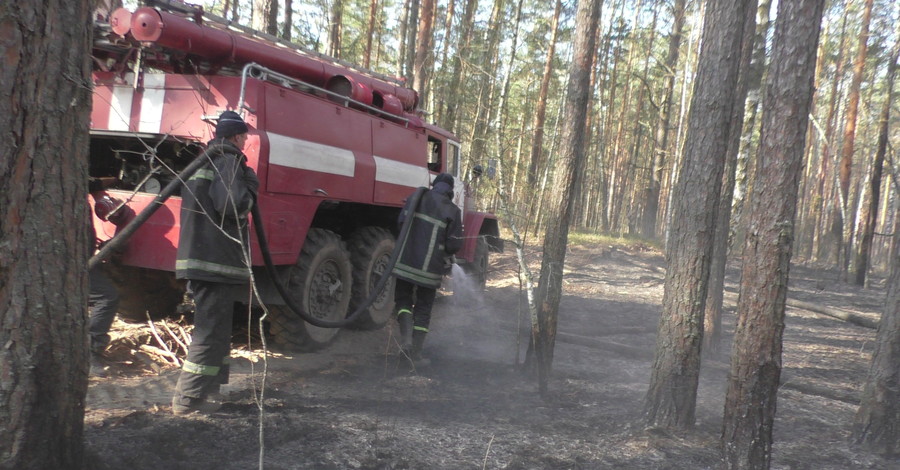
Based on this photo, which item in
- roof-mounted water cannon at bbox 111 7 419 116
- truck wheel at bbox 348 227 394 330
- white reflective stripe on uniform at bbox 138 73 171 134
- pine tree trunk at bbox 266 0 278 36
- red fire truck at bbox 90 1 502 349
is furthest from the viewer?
pine tree trunk at bbox 266 0 278 36

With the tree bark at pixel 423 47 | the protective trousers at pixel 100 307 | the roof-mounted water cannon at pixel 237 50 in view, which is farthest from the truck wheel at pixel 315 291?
the tree bark at pixel 423 47

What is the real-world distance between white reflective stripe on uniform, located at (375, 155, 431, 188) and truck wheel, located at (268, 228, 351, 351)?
90 centimetres

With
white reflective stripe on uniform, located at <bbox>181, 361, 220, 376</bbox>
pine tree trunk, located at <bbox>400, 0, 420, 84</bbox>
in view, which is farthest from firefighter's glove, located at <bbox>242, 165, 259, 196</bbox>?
pine tree trunk, located at <bbox>400, 0, 420, 84</bbox>

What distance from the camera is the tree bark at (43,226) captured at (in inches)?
93.2

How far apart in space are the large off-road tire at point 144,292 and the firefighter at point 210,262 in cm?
162

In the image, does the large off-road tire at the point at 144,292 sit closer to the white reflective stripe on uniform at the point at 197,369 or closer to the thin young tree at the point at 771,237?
the white reflective stripe on uniform at the point at 197,369

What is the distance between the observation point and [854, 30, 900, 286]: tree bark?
46.7 ft

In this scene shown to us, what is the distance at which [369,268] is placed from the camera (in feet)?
22.0

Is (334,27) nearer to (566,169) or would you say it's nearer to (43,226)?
(566,169)

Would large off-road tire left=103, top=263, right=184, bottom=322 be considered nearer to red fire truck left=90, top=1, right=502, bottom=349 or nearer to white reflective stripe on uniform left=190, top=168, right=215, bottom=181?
red fire truck left=90, top=1, right=502, bottom=349

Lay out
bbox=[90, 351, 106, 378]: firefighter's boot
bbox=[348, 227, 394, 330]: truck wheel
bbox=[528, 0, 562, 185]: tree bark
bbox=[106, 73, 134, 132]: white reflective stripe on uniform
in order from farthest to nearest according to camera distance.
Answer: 1. bbox=[528, 0, 562, 185]: tree bark
2. bbox=[348, 227, 394, 330]: truck wheel
3. bbox=[106, 73, 134, 132]: white reflective stripe on uniform
4. bbox=[90, 351, 106, 378]: firefighter's boot

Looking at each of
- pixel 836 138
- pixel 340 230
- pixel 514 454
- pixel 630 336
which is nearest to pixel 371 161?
pixel 340 230

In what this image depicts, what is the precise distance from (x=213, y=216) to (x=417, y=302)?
245 cm

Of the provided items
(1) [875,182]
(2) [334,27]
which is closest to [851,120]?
(1) [875,182]
